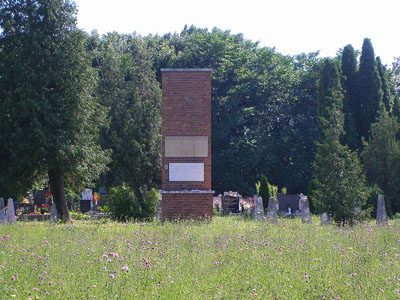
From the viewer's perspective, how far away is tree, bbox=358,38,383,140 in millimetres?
32156

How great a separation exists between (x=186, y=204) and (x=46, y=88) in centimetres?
729

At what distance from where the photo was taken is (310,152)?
124ft

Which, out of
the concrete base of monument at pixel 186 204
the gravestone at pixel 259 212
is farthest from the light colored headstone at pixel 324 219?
the concrete base of monument at pixel 186 204

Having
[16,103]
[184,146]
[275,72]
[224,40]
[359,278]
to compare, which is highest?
[224,40]

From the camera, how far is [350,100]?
3316 cm

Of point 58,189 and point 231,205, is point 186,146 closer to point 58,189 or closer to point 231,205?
point 58,189

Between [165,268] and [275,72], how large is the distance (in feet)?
107

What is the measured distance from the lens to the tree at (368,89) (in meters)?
32.2

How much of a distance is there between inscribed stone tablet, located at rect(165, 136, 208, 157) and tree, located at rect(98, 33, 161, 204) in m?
10.2

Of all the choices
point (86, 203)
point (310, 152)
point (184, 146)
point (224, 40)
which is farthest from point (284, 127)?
point (184, 146)

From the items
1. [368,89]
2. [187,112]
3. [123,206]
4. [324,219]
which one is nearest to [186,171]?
[187,112]

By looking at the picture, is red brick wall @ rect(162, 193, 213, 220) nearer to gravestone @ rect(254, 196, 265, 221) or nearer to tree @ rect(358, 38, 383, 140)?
gravestone @ rect(254, 196, 265, 221)

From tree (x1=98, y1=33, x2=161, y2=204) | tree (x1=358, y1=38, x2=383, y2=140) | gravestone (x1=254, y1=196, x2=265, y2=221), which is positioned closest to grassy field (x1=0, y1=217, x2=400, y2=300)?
gravestone (x1=254, y1=196, x2=265, y2=221)

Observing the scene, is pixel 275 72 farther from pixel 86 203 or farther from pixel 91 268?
pixel 91 268
